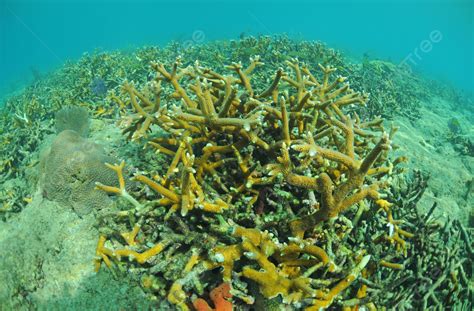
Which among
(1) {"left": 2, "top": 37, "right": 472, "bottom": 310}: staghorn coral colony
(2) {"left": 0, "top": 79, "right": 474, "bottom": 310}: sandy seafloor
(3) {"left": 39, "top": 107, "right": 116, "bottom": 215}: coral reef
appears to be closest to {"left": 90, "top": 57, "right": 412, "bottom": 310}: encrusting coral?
(1) {"left": 2, "top": 37, "right": 472, "bottom": 310}: staghorn coral colony

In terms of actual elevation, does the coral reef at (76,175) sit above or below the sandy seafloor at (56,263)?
above

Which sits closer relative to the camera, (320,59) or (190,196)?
(190,196)

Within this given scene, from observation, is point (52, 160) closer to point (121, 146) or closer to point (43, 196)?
point (43, 196)

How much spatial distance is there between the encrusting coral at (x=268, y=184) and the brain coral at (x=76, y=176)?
62cm

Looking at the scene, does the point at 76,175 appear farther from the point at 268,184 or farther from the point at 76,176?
the point at 268,184

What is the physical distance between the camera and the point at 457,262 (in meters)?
3.10

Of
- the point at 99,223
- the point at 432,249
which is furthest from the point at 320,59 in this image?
the point at 99,223

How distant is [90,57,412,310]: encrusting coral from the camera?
2.25 m

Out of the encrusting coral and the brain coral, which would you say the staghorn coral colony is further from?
the brain coral

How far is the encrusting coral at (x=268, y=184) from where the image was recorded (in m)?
2.25

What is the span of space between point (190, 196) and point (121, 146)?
9.03ft

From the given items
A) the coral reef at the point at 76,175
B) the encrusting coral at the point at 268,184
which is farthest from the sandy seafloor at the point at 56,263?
the encrusting coral at the point at 268,184

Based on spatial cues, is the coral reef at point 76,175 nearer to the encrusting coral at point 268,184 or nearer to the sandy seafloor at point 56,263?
the sandy seafloor at point 56,263

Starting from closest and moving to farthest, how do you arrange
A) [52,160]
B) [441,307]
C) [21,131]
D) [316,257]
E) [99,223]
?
[316,257] < [441,307] < [99,223] < [52,160] < [21,131]
